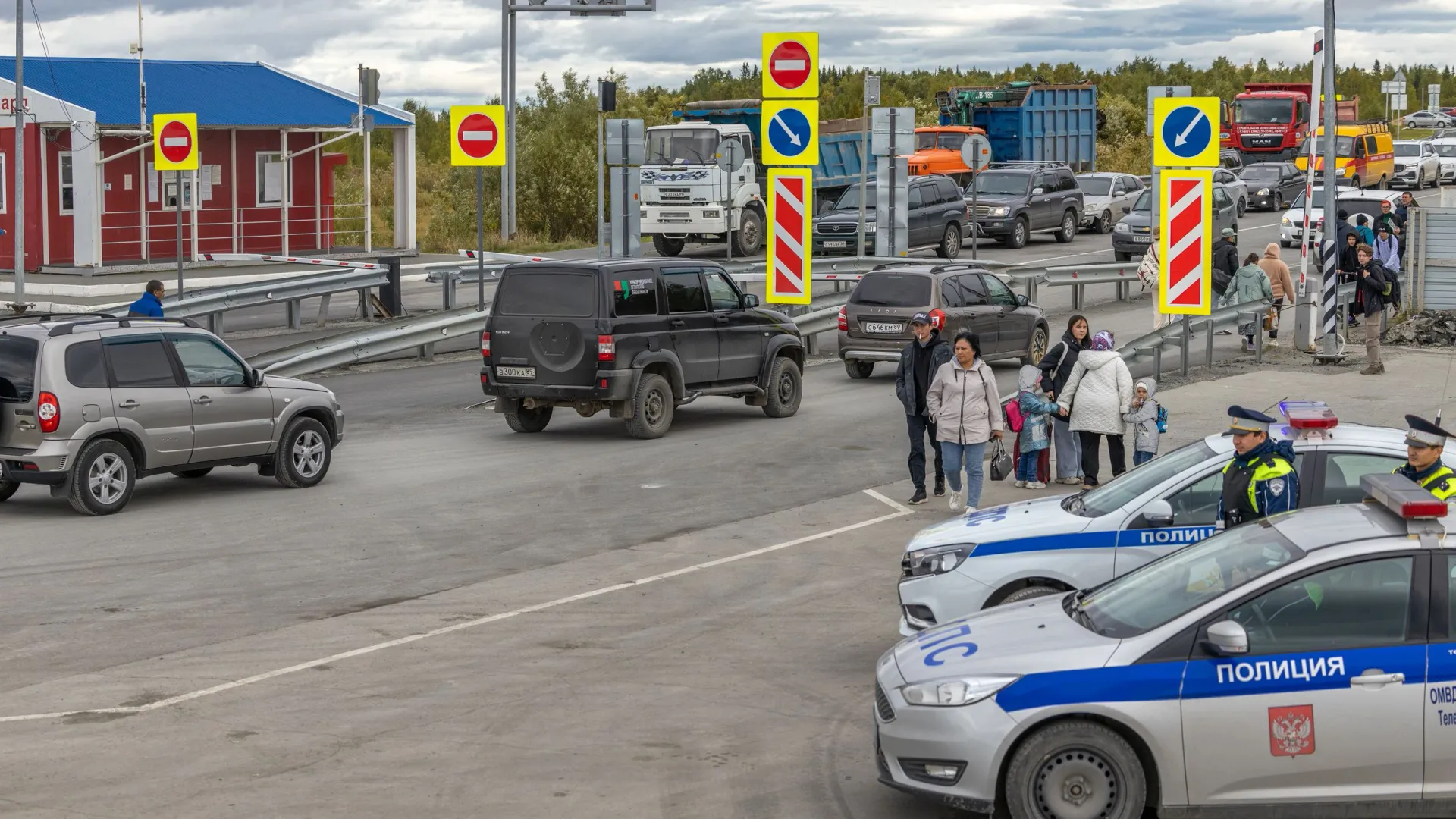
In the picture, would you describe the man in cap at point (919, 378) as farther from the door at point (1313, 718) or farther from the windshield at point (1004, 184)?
the windshield at point (1004, 184)

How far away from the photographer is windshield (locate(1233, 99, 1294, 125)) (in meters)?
56.3

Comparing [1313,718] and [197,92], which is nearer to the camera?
[1313,718]

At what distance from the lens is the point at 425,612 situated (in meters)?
11.3

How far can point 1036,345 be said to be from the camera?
24.5 metres

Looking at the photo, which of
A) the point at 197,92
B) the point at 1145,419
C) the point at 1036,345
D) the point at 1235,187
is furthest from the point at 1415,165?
the point at 1145,419

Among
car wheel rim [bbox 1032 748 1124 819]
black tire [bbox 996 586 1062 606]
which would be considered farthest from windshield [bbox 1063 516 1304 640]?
black tire [bbox 996 586 1062 606]

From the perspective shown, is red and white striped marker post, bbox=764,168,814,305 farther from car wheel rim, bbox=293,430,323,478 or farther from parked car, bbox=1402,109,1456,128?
parked car, bbox=1402,109,1456,128

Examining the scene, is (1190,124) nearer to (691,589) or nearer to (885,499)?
(885,499)

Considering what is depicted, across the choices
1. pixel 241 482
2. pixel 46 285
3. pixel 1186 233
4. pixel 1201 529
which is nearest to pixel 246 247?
pixel 46 285

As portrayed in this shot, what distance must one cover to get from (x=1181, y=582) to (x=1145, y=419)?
764cm

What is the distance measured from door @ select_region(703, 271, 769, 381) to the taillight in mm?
7903

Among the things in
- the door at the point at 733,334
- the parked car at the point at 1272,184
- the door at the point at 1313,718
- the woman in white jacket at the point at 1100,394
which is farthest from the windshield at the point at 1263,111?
the door at the point at 1313,718

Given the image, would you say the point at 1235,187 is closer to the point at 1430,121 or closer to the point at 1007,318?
the point at 1007,318

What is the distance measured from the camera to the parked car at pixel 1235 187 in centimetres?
4528
